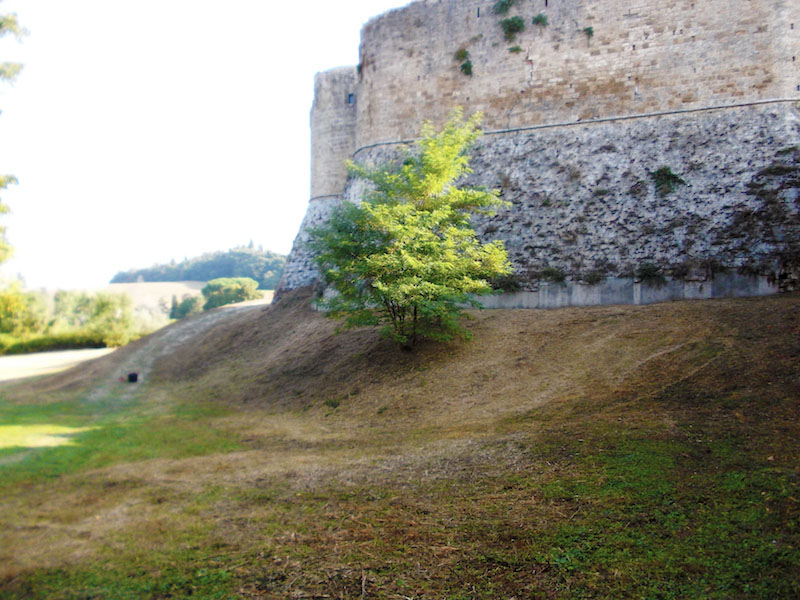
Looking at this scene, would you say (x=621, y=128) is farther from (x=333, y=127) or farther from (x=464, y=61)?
(x=333, y=127)

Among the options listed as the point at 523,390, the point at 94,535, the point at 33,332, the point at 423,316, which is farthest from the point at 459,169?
the point at 33,332

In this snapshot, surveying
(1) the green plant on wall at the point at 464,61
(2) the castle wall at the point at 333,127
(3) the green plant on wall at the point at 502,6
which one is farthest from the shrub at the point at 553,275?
(2) the castle wall at the point at 333,127

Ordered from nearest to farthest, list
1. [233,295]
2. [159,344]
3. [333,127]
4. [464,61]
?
1. [464,61]
2. [159,344]
3. [333,127]
4. [233,295]

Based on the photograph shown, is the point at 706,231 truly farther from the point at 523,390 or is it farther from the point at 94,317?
the point at 94,317

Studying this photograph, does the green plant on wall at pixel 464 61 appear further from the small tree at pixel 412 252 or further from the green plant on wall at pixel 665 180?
the green plant on wall at pixel 665 180

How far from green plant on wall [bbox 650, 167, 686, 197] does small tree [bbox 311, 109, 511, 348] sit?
16.7ft

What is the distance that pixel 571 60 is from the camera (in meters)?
17.0

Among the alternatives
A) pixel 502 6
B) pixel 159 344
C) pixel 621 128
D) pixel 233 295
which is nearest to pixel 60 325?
pixel 159 344

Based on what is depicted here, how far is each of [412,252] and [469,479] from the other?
6.08m

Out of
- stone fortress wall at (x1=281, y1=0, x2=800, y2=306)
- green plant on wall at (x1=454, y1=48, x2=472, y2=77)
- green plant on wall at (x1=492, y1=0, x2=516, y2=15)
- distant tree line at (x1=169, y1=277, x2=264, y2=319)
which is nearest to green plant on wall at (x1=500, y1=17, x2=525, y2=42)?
stone fortress wall at (x1=281, y1=0, x2=800, y2=306)

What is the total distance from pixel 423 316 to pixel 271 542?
7.75 meters

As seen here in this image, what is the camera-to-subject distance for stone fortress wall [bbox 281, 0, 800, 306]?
1377 centimetres

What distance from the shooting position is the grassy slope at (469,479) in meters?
4.56

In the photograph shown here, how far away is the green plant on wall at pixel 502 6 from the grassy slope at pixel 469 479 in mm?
10684
